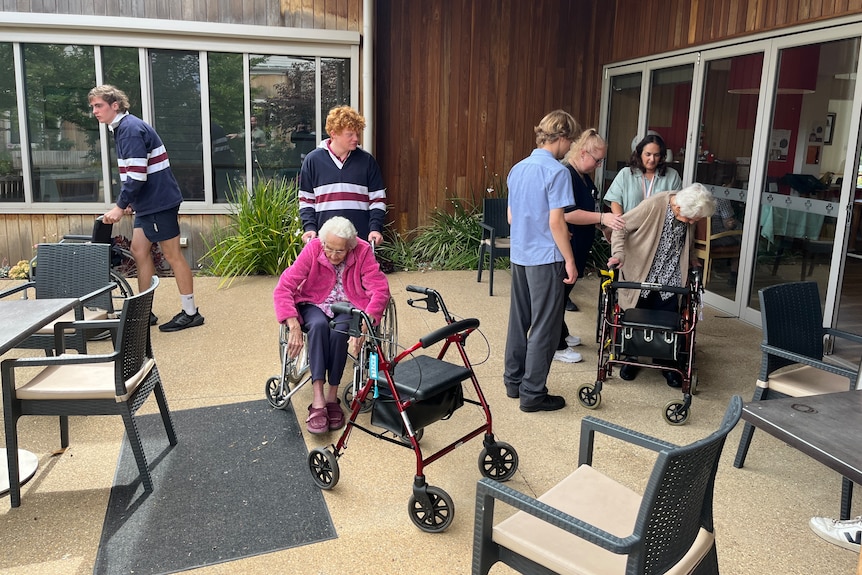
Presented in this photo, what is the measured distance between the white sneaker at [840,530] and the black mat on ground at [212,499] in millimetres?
1847

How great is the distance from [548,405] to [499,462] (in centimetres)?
83

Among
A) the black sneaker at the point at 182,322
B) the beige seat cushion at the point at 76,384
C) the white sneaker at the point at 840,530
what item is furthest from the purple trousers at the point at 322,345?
the white sneaker at the point at 840,530

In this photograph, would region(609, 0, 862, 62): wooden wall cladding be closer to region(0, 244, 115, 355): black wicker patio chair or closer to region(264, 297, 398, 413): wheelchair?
region(264, 297, 398, 413): wheelchair

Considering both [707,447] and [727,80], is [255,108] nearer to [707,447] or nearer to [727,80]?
[727,80]

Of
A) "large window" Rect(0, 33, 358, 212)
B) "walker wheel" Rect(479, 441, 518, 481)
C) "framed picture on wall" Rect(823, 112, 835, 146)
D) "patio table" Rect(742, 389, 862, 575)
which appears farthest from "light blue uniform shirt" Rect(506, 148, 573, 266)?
"large window" Rect(0, 33, 358, 212)

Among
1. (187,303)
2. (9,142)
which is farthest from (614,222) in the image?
(9,142)

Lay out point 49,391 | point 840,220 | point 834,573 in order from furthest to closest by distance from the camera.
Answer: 1. point 840,220
2. point 49,391
3. point 834,573

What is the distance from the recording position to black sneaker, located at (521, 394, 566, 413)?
3666mm

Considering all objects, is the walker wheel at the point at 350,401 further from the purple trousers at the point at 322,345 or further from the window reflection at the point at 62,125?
the window reflection at the point at 62,125

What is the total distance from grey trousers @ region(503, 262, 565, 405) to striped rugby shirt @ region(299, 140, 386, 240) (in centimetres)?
114

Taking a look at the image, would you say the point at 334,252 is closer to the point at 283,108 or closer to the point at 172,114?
the point at 283,108

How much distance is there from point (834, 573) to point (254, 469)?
7.51 ft

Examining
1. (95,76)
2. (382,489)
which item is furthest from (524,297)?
(95,76)

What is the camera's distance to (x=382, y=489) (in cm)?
290
